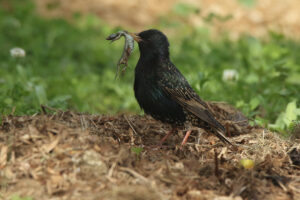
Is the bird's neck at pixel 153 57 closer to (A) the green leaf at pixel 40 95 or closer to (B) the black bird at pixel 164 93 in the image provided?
(B) the black bird at pixel 164 93

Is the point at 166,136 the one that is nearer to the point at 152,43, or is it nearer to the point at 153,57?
the point at 153,57

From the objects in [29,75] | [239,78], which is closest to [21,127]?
[29,75]

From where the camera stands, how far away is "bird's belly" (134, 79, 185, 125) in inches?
192

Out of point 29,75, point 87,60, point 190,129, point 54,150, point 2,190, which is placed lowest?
point 2,190

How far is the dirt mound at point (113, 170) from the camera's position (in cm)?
348

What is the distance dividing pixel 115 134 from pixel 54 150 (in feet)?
3.59

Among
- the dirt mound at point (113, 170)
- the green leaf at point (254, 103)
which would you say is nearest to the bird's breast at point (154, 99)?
the dirt mound at point (113, 170)

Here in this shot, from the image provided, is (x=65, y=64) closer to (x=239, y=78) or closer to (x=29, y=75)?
(x=29, y=75)

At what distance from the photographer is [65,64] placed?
8719 millimetres

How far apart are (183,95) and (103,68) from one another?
4.07 m

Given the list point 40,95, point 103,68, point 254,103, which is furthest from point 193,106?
point 103,68

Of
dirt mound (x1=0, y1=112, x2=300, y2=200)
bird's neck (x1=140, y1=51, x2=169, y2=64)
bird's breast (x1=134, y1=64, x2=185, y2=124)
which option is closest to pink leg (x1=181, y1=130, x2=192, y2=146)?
bird's breast (x1=134, y1=64, x2=185, y2=124)

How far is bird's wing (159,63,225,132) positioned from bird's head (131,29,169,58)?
0.66ft

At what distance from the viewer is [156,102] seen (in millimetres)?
4887
